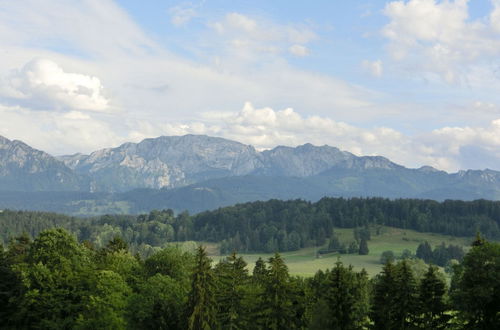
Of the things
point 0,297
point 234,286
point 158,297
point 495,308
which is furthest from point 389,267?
point 0,297

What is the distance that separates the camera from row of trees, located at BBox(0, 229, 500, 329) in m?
52.4

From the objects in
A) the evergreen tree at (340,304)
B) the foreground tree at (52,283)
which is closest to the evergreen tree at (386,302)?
the evergreen tree at (340,304)

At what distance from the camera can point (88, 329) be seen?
203 feet

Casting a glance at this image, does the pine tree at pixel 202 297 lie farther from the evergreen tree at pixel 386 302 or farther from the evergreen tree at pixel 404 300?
the evergreen tree at pixel 404 300

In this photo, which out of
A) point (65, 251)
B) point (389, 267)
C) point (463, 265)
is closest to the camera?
point (463, 265)

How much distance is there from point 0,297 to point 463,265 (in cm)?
6359

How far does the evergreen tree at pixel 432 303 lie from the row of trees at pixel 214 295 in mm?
104

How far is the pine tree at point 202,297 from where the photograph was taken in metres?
59.4

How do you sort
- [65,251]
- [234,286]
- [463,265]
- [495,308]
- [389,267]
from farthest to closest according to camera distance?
[65,251], [234,286], [389,267], [463,265], [495,308]

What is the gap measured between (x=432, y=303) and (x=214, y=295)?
84.2 ft

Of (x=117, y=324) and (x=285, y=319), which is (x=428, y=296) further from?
(x=117, y=324)

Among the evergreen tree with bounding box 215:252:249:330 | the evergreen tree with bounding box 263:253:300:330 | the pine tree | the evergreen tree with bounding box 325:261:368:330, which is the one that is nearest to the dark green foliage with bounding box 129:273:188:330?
the evergreen tree with bounding box 215:252:249:330

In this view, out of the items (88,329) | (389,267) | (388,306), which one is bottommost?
(88,329)

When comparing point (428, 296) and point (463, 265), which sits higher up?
point (463, 265)
